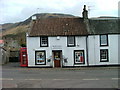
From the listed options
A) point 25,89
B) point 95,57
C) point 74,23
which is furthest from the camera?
point 74,23

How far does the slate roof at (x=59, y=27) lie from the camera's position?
31558 mm

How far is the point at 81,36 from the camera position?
3136 cm

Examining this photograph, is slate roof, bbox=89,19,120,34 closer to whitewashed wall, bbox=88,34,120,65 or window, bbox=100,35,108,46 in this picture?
window, bbox=100,35,108,46

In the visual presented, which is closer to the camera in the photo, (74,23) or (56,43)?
(56,43)

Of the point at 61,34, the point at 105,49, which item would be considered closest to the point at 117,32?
the point at 105,49

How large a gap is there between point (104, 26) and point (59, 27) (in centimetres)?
633

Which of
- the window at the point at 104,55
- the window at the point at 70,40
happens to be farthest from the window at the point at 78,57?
the window at the point at 104,55

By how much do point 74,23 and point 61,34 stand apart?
3.53m

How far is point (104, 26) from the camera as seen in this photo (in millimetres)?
32719

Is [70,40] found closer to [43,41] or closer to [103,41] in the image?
[43,41]

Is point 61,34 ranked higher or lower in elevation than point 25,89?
higher

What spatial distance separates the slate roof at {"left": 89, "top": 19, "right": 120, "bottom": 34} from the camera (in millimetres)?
31747

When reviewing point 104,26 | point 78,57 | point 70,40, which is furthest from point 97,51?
point 104,26

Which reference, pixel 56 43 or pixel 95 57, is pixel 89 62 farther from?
pixel 56 43
